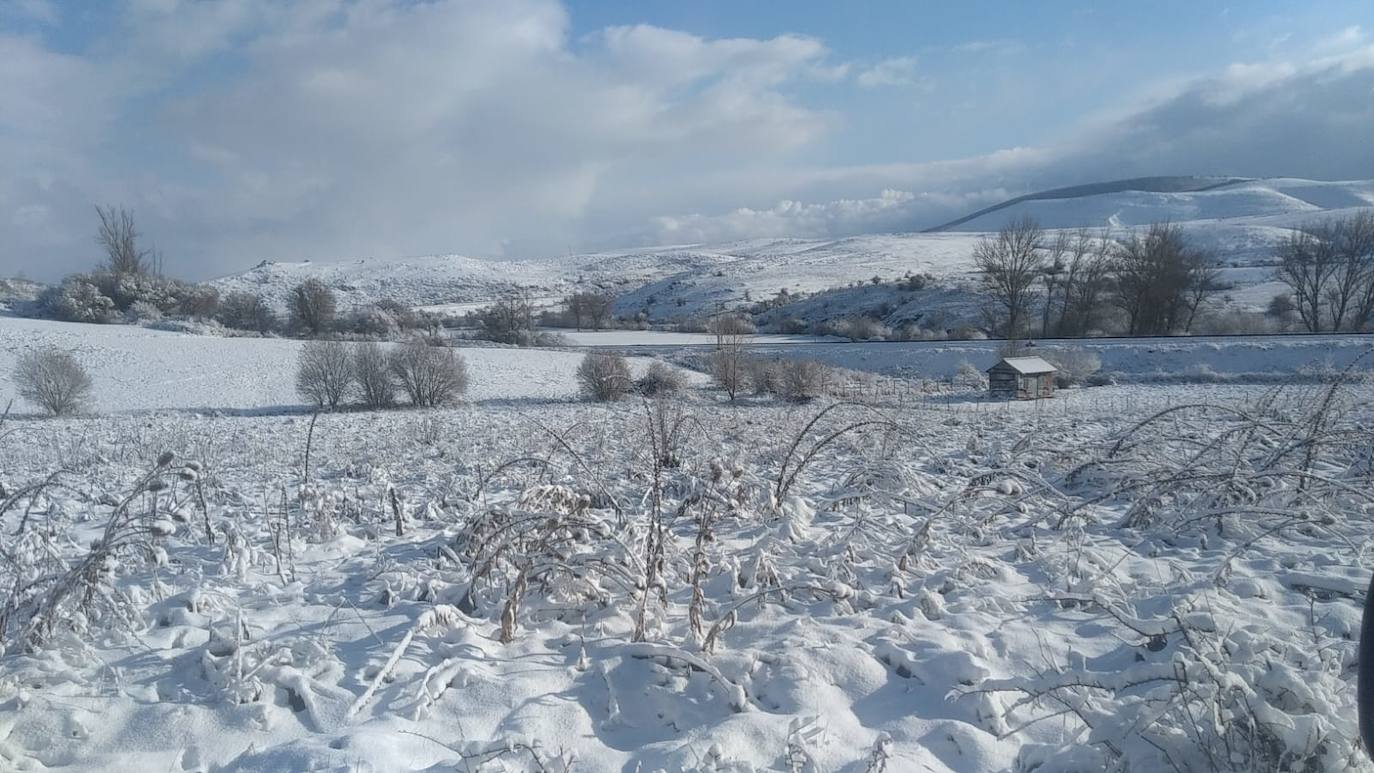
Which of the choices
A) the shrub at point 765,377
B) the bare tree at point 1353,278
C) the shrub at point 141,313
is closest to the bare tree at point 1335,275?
the bare tree at point 1353,278

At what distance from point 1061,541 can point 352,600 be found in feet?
Answer: 17.3

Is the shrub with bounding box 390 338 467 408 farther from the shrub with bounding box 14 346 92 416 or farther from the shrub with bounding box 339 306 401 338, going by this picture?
the shrub with bounding box 339 306 401 338

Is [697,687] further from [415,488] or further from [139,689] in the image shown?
[415,488]

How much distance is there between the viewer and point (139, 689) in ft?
10.7

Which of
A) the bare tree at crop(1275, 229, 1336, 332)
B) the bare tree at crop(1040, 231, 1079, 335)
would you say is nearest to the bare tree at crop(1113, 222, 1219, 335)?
the bare tree at crop(1040, 231, 1079, 335)

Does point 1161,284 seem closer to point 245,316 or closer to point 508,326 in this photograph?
point 508,326

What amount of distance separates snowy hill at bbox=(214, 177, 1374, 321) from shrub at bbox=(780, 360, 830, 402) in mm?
34512

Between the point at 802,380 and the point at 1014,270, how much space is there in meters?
23.3

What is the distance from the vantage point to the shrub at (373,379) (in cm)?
2612

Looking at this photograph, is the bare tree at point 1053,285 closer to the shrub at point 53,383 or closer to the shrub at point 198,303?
the shrub at point 53,383

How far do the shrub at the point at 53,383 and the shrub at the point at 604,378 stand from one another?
17502mm

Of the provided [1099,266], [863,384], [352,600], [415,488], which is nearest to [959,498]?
[352,600]

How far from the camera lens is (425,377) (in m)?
26.0

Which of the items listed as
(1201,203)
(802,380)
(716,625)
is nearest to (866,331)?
(802,380)
